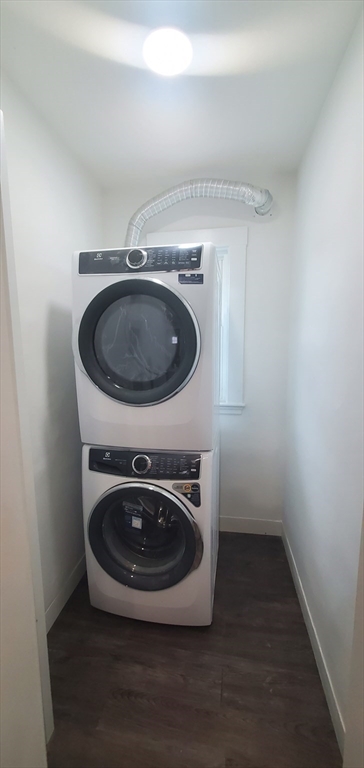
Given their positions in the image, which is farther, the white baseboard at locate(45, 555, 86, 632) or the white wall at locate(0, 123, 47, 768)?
the white baseboard at locate(45, 555, 86, 632)

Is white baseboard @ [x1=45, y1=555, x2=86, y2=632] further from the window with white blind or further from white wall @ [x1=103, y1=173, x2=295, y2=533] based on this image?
the window with white blind

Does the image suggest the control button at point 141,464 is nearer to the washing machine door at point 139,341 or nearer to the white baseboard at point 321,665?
the washing machine door at point 139,341

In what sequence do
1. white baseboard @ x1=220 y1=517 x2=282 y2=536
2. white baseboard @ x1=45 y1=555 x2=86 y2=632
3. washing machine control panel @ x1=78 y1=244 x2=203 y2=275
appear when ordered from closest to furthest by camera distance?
washing machine control panel @ x1=78 y1=244 x2=203 y2=275 < white baseboard @ x1=45 y1=555 x2=86 y2=632 < white baseboard @ x1=220 y1=517 x2=282 y2=536

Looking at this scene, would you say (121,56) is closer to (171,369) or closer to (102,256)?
(102,256)

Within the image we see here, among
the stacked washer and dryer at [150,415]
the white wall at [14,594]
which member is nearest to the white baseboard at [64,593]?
the stacked washer and dryer at [150,415]

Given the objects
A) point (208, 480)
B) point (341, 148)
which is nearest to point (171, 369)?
point (208, 480)

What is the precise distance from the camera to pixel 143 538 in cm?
155

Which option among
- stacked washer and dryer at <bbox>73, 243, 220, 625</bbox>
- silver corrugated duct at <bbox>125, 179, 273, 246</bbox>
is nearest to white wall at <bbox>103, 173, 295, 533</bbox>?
silver corrugated duct at <bbox>125, 179, 273, 246</bbox>

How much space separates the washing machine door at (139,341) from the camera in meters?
1.31

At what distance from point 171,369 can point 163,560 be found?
898 mm

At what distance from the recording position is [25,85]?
1282 millimetres

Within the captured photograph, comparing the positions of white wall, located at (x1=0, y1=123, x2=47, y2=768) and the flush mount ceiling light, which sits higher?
the flush mount ceiling light

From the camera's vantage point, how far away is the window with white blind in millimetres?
2012

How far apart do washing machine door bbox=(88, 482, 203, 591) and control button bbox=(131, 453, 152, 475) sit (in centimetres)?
6
